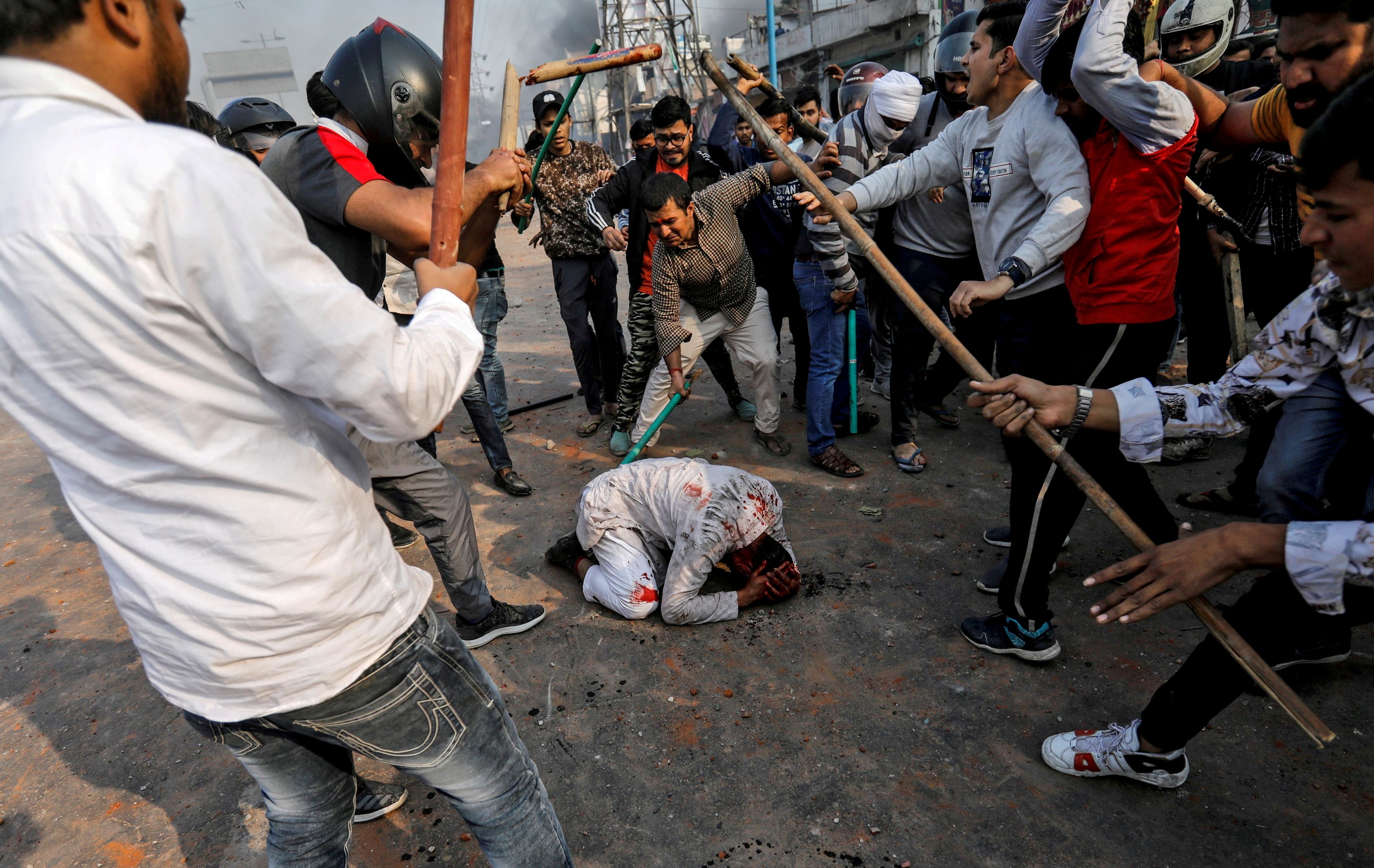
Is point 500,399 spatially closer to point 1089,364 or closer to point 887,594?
point 887,594

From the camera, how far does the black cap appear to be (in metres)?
5.07

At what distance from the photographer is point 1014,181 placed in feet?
8.93

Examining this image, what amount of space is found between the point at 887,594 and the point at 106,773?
2.96 metres

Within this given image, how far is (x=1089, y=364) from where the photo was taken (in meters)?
2.45

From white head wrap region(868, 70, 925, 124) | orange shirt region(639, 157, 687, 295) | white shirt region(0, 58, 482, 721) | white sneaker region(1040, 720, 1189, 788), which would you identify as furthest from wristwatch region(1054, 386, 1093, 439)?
orange shirt region(639, 157, 687, 295)

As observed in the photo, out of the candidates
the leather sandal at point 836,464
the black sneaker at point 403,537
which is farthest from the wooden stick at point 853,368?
the black sneaker at point 403,537

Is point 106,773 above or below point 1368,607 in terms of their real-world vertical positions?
below

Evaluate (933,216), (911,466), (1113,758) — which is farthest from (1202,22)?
(1113,758)

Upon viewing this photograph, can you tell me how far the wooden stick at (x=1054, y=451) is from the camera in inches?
61.1

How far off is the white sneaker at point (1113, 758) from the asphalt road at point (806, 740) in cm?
6

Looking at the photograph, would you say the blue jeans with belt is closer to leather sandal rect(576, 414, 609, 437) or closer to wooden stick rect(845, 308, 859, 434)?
leather sandal rect(576, 414, 609, 437)

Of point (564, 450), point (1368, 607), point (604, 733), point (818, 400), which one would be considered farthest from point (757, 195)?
point (1368, 607)

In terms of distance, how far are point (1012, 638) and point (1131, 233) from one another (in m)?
1.46

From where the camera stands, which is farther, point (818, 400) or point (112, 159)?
point (818, 400)
